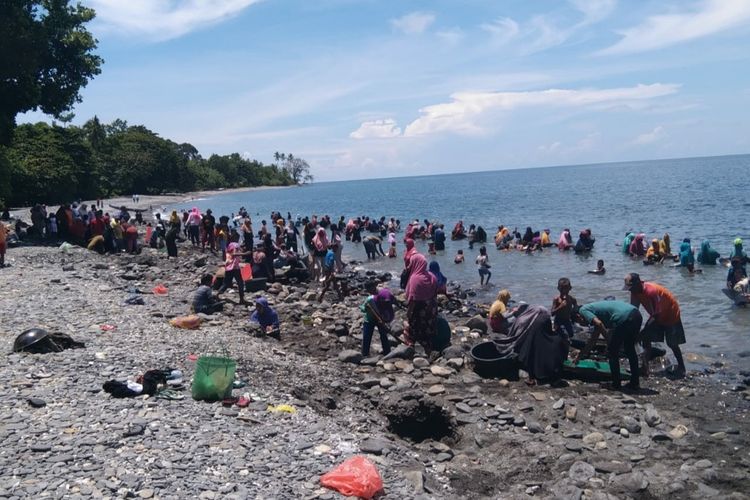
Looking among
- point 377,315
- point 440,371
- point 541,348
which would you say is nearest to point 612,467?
point 541,348

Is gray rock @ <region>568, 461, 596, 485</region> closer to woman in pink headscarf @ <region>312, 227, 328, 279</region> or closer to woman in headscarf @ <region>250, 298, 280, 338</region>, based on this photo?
woman in headscarf @ <region>250, 298, 280, 338</region>

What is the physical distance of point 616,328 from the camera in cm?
960

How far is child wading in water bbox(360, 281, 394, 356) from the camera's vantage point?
1130cm

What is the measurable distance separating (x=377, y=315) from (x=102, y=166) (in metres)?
79.6

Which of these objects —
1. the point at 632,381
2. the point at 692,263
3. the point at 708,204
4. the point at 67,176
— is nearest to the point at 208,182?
the point at 67,176

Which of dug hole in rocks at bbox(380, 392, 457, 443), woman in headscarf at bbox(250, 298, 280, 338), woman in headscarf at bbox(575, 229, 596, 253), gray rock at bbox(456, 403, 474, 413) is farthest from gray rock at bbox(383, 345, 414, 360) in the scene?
woman in headscarf at bbox(575, 229, 596, 253)

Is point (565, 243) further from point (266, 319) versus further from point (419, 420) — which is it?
point (419, 420)

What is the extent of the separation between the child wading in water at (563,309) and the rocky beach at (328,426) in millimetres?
1713

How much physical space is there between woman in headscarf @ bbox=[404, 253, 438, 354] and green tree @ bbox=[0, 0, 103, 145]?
1650 centimetres

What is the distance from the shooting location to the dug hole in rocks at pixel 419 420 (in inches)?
329

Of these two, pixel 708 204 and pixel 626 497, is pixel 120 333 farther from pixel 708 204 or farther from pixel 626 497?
pixel 708 204

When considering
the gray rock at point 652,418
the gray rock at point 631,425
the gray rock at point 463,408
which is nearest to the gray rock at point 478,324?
the gray rock at point 463,408

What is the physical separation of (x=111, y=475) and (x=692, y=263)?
19.8m

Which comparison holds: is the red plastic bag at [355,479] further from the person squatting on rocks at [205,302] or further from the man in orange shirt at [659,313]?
the person squatting on rocks at [205,302]
